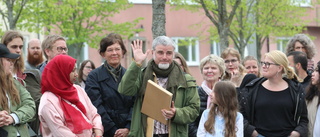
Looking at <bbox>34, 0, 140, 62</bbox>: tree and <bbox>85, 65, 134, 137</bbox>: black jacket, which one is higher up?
<bbox>34, 0, 140, 62</bbox>: tree

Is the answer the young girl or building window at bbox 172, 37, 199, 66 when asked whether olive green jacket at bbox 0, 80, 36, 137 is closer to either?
the young girl

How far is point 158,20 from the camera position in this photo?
1064 centimetres

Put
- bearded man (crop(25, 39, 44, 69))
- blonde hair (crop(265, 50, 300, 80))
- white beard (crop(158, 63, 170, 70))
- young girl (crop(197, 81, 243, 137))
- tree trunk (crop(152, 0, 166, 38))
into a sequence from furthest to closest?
tree trunk (crop(152, 0, 166, 38)) → bearded man (crop(25, 39, 44, 69)) → blonde hair (crop(265, 50, 300, 80)) → young girl (crop(197, 81, 243, 137)) → white beard (crop(158, 63, 170, 70))

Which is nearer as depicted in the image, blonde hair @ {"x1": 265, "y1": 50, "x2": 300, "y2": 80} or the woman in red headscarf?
the woman in red headscarf

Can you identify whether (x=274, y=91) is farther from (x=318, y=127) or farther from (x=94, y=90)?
(x=94, y=90)

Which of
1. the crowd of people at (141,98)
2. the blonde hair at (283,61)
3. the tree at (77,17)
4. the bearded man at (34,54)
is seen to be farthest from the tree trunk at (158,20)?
the tree at (77,17)

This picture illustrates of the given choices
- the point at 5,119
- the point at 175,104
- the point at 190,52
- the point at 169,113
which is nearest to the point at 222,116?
the point at 175,104

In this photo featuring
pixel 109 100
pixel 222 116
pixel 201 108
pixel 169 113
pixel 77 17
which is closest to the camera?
pixel 169 113

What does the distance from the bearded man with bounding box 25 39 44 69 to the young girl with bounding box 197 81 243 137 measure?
315 cm

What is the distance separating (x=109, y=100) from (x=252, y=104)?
1926mm

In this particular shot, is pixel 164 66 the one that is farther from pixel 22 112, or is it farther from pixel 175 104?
pixel 22 112

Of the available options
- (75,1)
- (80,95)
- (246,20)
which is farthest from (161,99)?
(246,20)

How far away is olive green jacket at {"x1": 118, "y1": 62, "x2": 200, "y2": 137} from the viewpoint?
6.98 meters

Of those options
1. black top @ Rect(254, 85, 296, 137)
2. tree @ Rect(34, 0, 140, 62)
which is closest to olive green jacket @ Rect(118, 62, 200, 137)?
black top @ Rect(254, 85, 296, 137)
